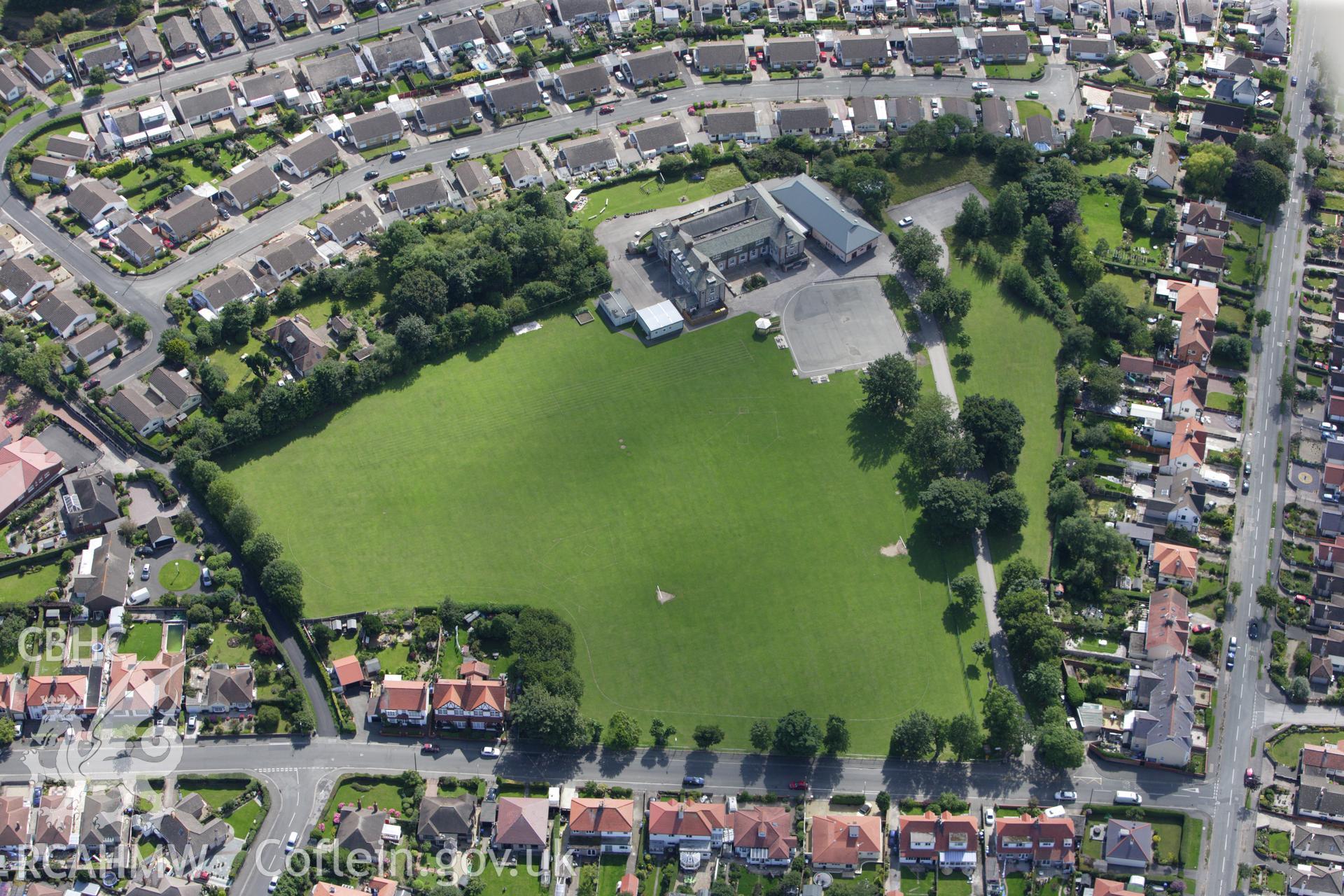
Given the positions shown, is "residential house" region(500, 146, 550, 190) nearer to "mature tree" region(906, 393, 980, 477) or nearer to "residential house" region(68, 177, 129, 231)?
"residential house" region(68, 177, 129, 231)

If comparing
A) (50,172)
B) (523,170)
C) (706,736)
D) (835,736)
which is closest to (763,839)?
(706,736)

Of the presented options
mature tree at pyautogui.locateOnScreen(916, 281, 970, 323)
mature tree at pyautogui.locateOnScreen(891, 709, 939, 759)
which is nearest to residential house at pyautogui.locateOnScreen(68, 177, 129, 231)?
mature tree at pyautogui.locateOnScreen(916, 281, 970, 323)

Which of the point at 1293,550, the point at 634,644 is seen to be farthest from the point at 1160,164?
the point at 634,644

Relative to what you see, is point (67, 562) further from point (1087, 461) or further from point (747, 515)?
point (1087, 461)

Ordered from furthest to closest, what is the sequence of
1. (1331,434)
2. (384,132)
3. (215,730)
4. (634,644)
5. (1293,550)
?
(384,132) < (1331,434) < (1293,550) < (634,644) < (215,730)

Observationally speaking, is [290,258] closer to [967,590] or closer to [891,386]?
[891,386]

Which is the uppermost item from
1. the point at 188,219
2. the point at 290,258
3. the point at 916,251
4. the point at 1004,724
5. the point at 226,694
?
the point at 188,219

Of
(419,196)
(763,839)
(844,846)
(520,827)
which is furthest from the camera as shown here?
(419,196)
